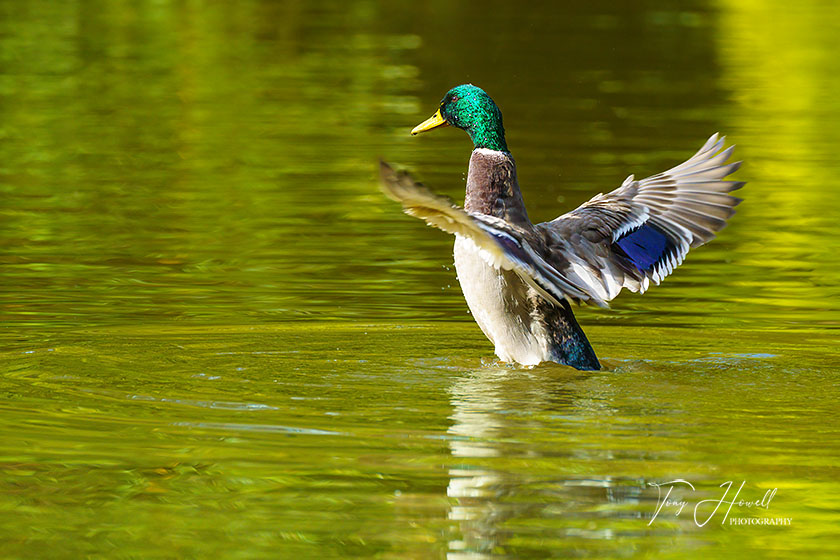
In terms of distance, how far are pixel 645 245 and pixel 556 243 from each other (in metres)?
0.71

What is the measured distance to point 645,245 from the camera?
30.8 ft

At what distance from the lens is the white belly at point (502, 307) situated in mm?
8672

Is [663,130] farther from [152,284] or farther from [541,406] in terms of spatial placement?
[541,406]

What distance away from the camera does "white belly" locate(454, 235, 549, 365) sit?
8.67 metres

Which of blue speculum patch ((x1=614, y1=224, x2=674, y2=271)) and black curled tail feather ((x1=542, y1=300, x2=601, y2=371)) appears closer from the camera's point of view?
black curled tail feather ((x1=542, y1=300, x2=601, y2=371))

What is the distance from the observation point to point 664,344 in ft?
31.9

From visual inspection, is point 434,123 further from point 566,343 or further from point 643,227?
point 566,343

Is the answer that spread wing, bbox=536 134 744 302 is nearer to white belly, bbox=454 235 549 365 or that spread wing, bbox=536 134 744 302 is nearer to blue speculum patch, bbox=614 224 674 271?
blue speculum patch, bbox=614 224 674 271

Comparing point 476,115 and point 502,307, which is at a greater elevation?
point 476,115

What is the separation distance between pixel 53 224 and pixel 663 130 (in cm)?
1018
